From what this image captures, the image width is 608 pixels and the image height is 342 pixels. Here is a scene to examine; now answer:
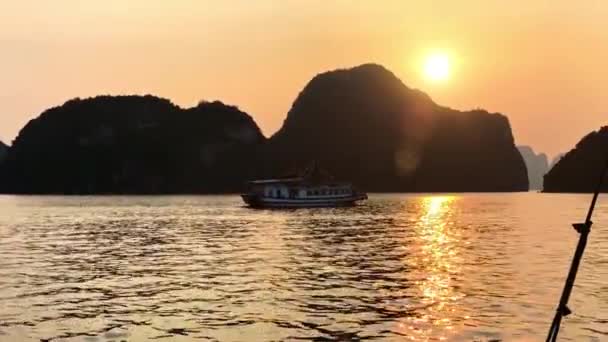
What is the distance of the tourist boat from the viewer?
144625 millimetres

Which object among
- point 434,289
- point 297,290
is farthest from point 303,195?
point 297,290

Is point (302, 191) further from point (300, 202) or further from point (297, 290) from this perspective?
point (297, 290)

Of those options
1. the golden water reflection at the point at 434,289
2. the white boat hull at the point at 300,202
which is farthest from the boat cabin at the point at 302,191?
the golden water reflection at the point at 434,289

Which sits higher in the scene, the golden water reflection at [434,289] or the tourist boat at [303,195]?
the tourist boat at [303,195]

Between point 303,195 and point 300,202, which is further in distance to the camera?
point 303,195

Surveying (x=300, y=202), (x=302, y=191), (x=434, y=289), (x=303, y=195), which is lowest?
(x=434, y=289)

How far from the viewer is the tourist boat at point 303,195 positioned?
14462 centimetres

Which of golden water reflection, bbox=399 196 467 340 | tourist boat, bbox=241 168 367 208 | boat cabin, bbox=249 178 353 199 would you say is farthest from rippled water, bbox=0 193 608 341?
boat cabin, bbox=249 178 353 199

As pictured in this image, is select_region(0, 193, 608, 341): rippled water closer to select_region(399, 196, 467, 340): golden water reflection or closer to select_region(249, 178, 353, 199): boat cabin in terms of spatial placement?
select_region(399, 196, 467, 340): golden water reflection

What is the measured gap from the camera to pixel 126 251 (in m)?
57.9

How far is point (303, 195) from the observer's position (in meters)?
145

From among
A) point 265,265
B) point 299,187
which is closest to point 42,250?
point 265,265

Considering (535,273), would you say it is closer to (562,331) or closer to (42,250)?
(562,331)

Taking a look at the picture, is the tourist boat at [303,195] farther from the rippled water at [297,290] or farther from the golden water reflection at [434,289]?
the rippled water at [297,290]
